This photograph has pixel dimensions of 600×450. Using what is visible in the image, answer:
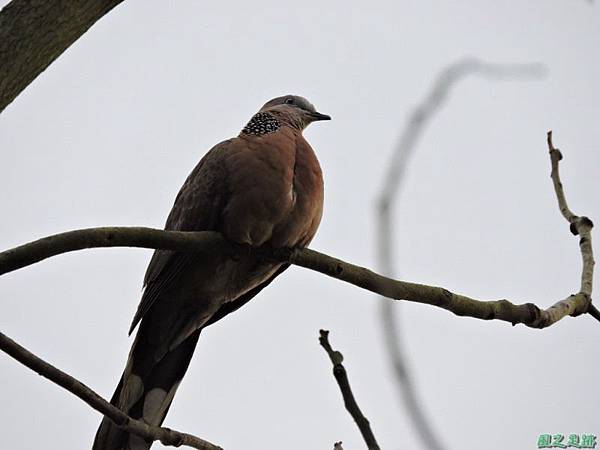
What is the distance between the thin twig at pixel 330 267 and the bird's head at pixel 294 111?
1.88 metres

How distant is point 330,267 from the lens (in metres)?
3.16

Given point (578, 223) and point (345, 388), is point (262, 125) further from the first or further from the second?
point (345, 388)

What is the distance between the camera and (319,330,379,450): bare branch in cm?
179

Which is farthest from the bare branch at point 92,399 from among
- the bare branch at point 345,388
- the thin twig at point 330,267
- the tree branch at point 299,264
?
the bare branch at point 345,388

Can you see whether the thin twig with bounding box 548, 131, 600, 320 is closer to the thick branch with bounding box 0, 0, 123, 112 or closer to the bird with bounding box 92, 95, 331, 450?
the bird with bounding box 92, 95, 331, 450

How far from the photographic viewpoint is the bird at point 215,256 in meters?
3.97

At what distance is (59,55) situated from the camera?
243cm

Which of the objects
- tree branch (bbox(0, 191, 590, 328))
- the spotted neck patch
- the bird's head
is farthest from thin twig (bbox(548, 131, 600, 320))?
the bird's head

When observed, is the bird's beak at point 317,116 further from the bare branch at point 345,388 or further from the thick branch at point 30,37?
the bare branch at point 345,388

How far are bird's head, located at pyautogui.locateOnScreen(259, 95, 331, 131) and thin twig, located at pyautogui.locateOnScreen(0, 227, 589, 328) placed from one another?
188 centimetres

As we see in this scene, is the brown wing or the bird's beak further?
the bird's beak

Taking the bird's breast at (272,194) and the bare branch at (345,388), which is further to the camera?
the bird's breast at (272,194)

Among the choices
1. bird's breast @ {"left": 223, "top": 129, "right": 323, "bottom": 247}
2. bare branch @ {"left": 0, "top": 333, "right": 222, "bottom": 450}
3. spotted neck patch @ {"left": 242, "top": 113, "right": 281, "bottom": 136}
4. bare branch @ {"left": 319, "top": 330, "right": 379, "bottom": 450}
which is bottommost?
bare branch @ {"left": 319, "top": 330, "right": 379, "bottom": 450}

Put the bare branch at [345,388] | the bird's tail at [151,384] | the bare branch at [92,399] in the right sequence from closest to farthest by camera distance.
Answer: the bare branch at [345,388] < the bare branch at [92,399] < the bird's tail at [151,384]
